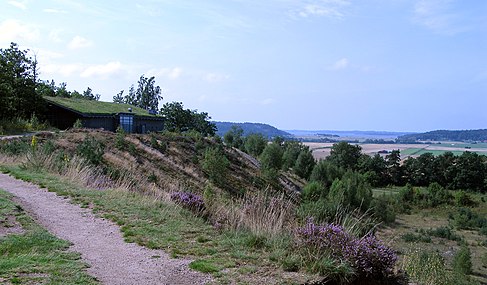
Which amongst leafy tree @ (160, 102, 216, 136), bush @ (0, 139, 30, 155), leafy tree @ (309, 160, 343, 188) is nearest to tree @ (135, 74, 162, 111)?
leafy tree @ (160, 102, 216, 136)

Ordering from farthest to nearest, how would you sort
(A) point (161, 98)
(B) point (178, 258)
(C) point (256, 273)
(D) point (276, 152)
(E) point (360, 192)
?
(A) point (161, 98) → (D) point (276, 152) → (E) point (360, 192) → (B) point (178, 258) → (C) point (256, 273)

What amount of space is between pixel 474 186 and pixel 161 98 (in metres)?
62.1

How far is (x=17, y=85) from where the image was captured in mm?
33906

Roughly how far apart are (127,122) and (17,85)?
529 inches

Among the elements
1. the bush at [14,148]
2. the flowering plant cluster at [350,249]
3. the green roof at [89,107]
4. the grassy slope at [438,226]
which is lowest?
the grassy slope at [438,226]

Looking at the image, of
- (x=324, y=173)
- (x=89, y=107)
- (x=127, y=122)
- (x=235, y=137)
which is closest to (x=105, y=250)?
(x=89, y=107)

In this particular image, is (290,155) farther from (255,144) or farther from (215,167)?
(215,167)

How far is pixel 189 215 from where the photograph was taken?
8.79 m

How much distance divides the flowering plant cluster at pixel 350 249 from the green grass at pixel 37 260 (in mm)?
2849

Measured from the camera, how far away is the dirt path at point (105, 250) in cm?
554

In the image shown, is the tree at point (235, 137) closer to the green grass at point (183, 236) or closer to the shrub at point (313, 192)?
the shrub at point (313, 192)

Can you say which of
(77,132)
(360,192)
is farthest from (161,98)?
(77,132)

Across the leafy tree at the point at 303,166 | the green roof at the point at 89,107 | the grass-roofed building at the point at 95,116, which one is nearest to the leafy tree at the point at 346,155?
the leafy tree at the point at 303,166

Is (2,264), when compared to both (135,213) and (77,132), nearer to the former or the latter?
(135,213)
